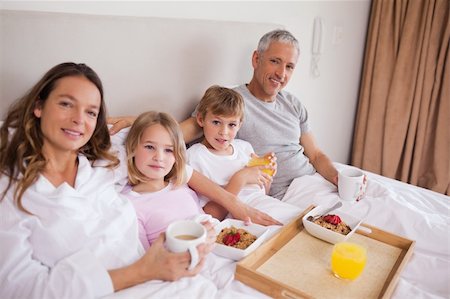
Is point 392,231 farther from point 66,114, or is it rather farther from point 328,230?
point 66,114

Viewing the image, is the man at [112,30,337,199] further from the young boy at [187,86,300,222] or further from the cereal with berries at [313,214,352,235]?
the cereal with berries at [313,214,352,235]

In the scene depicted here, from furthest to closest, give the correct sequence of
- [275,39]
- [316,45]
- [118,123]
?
[316,45] < [275,39] < [118,123]

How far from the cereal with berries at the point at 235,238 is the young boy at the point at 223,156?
30 cm

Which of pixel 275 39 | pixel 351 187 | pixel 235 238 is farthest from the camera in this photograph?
pixel 275 39

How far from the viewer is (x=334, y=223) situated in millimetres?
1329

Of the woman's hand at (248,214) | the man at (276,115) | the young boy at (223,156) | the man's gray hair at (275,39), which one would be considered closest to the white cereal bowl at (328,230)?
the woman's hand at (248,214)

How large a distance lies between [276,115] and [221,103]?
1.60 ft

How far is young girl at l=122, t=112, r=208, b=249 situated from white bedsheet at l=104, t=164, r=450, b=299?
0.77 ft

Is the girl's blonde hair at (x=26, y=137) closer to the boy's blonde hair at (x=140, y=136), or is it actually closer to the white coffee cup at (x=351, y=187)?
the boy's blonde hair at (x=140, y=136)

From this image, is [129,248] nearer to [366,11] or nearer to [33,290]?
[33,290]

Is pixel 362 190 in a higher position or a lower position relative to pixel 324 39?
lower

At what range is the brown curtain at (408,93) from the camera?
289cm

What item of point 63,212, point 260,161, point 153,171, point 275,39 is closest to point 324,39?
point 275,39

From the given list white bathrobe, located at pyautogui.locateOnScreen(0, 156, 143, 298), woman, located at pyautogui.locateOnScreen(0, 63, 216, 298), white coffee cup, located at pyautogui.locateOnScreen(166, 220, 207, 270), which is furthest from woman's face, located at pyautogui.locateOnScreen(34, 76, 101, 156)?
white coffee cup, located at pyautogui.locateOnScreen(166, 220, 207, 270)
